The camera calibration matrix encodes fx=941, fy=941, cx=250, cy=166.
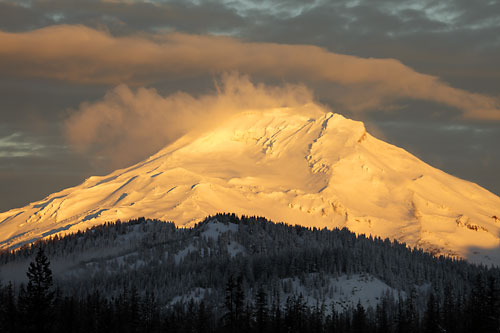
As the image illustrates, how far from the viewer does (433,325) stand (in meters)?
162

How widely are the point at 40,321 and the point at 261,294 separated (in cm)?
6781

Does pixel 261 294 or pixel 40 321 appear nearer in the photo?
pixel 40 321

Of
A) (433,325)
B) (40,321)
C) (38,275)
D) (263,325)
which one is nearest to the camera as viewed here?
(40,321)

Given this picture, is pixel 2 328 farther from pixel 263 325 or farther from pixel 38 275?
pixel 263 325

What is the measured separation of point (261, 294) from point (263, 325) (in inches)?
264

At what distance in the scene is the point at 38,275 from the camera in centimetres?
14600

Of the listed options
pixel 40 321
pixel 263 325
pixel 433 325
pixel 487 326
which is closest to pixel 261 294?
pixel 263 325

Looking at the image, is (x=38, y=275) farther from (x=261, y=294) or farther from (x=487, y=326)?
(x=487, y=326)

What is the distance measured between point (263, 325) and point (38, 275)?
191ft

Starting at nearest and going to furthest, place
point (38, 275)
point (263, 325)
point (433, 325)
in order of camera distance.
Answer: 1. point (38, 275)
2. point (433, 325)
3. point (263, 325)

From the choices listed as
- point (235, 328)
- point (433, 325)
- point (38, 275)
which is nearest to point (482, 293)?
point (433, 325)

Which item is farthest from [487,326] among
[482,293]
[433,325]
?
[482,293]

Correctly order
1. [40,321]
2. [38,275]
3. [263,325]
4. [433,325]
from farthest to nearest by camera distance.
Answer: [263,325], [433,325], [38,275], [40,321]

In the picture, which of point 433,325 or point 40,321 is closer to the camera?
point 40,321
